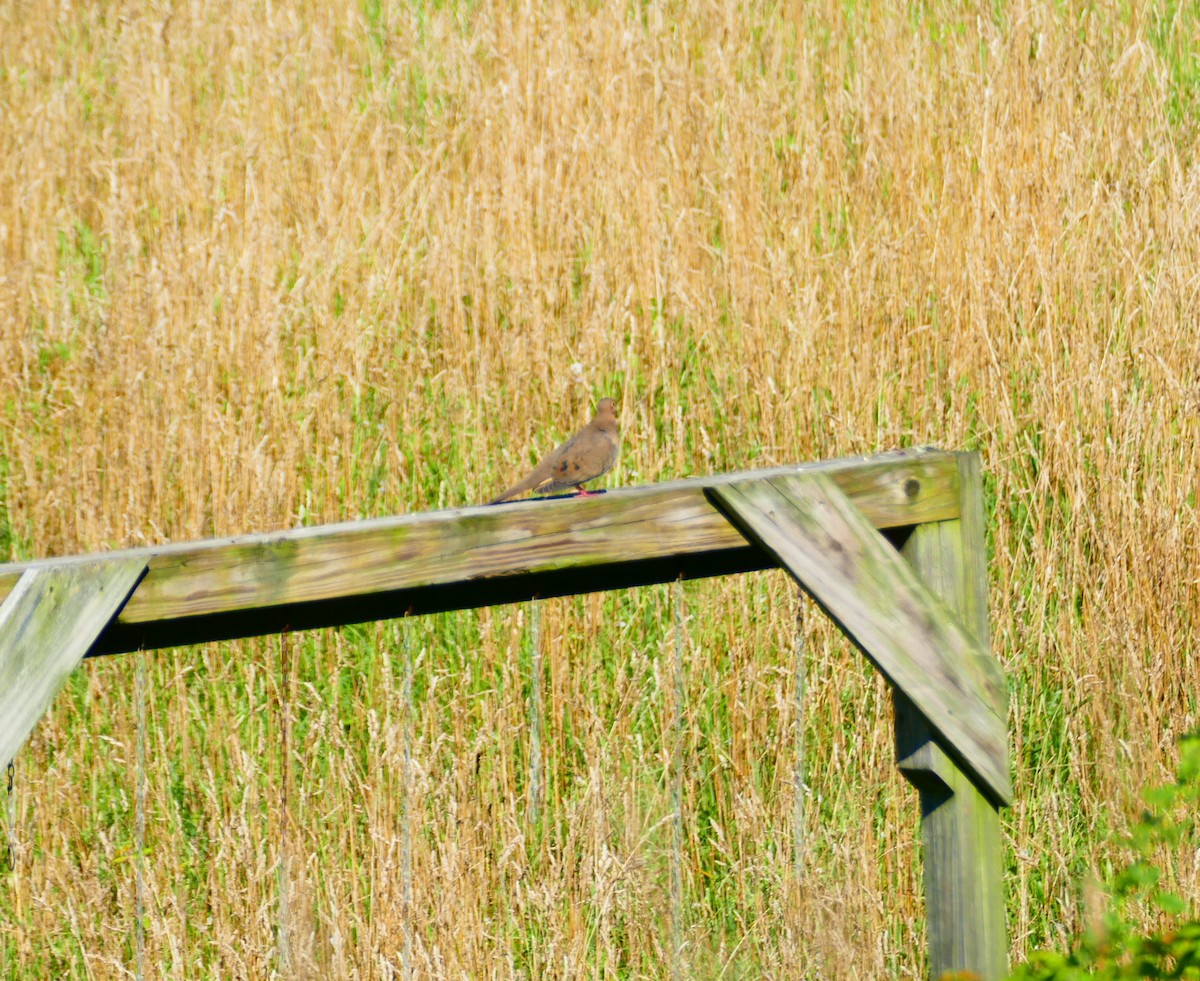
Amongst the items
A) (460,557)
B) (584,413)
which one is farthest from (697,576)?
(584,413)

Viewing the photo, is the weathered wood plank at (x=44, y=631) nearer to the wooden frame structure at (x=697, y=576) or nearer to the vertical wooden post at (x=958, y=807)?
the wooden frame structure at (x=697, y=576)

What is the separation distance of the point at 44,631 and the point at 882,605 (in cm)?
122

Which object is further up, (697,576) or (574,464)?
(574,464)

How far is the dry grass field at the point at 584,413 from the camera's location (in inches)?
121

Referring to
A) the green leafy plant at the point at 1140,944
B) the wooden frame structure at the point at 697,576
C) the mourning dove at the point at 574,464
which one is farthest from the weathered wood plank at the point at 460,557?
the mourning dove at the point at 574,464

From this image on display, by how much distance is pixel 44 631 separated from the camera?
1677mm

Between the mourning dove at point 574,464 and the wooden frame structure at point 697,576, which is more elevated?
the mourning dove at point 574,464

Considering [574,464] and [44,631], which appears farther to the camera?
[574,464]

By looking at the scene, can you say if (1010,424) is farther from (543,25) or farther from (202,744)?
(543,25)

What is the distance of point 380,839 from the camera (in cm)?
279

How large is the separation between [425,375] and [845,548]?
2.77 m

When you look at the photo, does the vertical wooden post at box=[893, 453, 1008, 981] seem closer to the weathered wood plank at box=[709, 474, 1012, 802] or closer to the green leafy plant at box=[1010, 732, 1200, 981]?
the weathered wood plank at box=[709, 474, 1012, 802]

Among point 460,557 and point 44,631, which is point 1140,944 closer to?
point 460,557

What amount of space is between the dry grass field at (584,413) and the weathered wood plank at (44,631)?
0.57m
